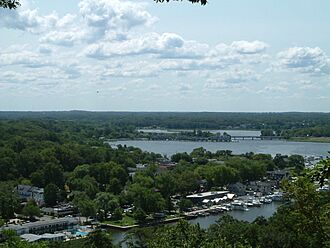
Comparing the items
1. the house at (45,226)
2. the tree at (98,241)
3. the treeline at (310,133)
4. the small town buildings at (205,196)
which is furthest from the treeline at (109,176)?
the treeline at (310,133)

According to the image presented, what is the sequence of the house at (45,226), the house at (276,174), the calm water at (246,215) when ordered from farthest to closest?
the house at (276,174), the calm water at (246,215), the house at (45,226)

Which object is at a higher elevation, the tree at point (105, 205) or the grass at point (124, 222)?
the tree at point (105, 205)

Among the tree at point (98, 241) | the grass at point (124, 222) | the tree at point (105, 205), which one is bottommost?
the grass at point (124, 222)

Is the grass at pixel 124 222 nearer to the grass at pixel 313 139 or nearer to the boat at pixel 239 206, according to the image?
the boat at pixel 239 206

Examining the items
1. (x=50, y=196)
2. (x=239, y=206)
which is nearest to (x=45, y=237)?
(x=50, y=196)

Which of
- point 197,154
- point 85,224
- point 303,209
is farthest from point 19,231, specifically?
point 197,154

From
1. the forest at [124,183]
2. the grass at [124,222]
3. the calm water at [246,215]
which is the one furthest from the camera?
the calm water at [246,215]
